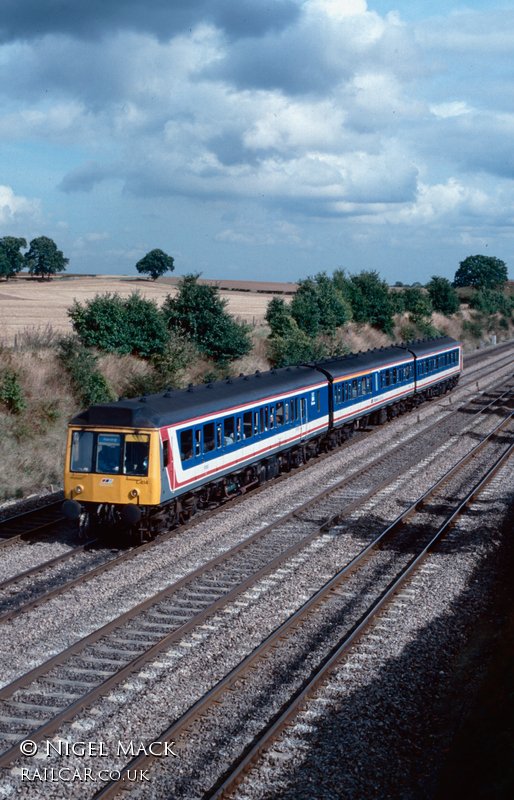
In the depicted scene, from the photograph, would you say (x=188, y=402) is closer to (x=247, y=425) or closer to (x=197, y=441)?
(x=197, y=441)

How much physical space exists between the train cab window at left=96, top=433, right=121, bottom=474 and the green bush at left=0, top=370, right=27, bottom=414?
980 centimetres

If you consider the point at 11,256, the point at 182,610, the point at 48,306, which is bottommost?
the point at 182,610

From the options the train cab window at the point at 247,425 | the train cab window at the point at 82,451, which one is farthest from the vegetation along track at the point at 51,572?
the train cab window at the point at 247,425

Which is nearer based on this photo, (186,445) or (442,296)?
(186,445)

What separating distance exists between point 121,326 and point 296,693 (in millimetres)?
23669

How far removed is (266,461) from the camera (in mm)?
19031

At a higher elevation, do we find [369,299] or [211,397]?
[369,299]

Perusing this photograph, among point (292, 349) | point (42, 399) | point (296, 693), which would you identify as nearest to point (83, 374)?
point (42, 399)

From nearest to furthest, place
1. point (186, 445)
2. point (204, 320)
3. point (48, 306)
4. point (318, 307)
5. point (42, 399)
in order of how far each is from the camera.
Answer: point (186, 445) → point (42, 399) → point (204, 320) → point (318, 307) → point (48, 306)

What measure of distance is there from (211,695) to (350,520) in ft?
26.3

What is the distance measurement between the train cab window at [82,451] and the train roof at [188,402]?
0.82 feet

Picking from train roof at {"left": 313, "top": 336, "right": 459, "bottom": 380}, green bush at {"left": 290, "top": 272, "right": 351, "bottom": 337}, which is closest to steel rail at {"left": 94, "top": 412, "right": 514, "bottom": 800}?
train roof at {"left": 313, "top": 336, "right": 459, "bottom": 380}

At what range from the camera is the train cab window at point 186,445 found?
47.5 feet

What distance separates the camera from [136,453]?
13484 millimetres
